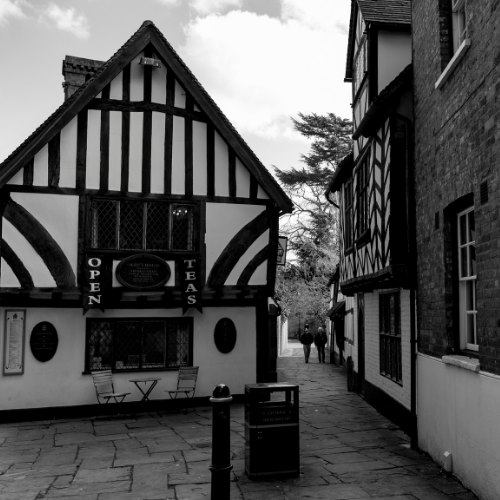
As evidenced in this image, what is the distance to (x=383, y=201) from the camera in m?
9.02

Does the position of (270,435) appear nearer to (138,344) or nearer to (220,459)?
(220,459)

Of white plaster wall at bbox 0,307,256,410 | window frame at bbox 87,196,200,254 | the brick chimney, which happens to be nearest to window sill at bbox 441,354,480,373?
white plaster wall at bbox 0,307,256,410

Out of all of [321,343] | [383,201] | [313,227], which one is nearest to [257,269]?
[383,201]

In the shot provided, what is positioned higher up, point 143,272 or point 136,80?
point 136,80

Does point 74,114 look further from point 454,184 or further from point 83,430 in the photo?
point 454,184

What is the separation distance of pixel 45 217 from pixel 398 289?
6.96 meters

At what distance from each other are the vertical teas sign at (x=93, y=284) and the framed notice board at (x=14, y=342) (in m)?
1.28

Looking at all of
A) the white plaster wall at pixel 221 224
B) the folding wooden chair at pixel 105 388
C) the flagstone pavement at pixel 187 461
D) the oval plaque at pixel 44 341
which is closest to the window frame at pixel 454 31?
the flagstone pavement at pixel 187 461

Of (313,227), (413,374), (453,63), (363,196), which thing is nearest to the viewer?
(453,63)

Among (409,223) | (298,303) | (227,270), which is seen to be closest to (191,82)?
(227,270)

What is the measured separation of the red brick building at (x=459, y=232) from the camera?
5441 mm

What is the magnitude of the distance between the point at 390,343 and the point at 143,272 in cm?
519

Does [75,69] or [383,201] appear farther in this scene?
[75,69]

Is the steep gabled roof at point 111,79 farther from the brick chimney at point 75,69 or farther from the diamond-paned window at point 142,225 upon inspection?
the brick chimney at point 75,69
